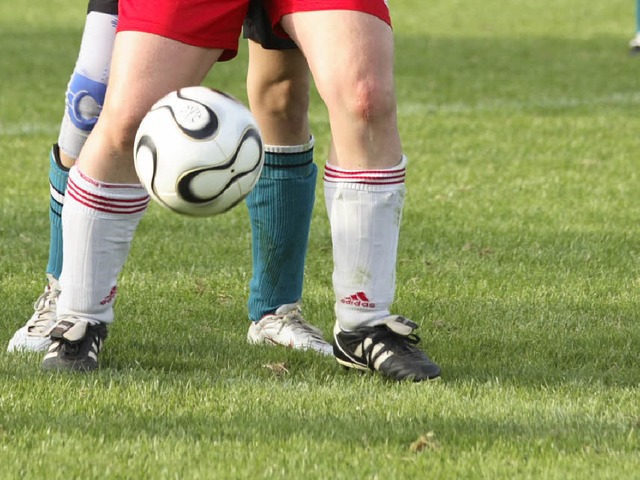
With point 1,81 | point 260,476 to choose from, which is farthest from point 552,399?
point 1,81

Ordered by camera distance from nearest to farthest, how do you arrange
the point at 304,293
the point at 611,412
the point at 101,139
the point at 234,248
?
1. the point at 611,412
2. the point at 101,139
3. the point at 304,293
4. the point at 234,248

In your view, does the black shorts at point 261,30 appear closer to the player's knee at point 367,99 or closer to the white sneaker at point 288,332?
the player's knee at point 367,99

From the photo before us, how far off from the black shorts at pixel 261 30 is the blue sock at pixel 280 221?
0.42m

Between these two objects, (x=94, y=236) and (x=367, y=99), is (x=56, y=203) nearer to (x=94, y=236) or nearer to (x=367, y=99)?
(x=94, y=236)

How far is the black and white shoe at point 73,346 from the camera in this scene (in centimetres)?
422

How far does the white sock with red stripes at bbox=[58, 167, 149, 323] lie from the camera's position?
4176 millimetres

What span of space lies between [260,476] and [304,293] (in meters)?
2.51

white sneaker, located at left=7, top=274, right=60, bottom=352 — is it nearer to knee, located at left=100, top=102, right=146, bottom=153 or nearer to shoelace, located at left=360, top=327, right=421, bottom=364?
knee, located at left=100, top=102, right=146, bottom=153

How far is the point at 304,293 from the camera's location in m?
5.73

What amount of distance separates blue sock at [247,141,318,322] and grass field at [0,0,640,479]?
0.21m

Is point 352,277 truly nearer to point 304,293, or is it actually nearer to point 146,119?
point 146,119

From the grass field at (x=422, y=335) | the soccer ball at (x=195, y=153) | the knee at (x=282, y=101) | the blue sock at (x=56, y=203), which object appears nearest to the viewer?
the grass field at (x=422, y=335)

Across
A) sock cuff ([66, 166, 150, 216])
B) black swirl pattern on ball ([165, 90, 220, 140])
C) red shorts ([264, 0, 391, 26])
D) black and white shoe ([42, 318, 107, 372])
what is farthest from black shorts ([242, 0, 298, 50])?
black and white shoe ([42, 318, 107, 372])

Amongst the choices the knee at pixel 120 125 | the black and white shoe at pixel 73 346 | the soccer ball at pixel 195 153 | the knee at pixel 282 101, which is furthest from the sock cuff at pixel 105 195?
the knee at pixel 282 101
